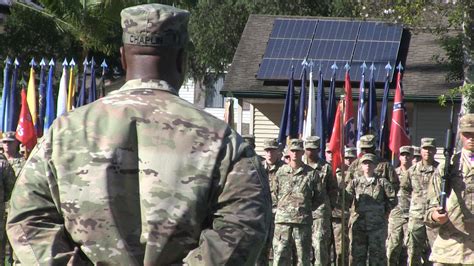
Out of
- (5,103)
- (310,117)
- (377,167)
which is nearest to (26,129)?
(5,103)

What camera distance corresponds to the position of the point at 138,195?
4383 mm

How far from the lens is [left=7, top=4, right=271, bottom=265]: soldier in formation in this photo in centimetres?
434

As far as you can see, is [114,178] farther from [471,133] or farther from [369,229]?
[369,229]

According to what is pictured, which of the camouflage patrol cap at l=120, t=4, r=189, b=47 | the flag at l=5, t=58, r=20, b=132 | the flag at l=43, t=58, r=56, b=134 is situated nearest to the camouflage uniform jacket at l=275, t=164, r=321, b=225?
the flag at l=43, t=58, r=56, b=134

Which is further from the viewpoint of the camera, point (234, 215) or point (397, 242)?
point (397, 242)

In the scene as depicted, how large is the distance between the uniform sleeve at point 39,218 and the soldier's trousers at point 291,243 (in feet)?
43.8

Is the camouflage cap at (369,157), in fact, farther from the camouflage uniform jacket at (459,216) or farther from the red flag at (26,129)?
the camouflage uniform jacket at (459,216)

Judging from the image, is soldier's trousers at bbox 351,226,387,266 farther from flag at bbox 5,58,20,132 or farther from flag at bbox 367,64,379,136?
flag at bbox 5,58,20,132

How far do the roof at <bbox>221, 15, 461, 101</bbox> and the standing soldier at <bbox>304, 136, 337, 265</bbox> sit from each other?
32.2ft

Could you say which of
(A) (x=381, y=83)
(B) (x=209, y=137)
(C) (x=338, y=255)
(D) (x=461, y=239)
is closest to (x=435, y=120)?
(A) (x=381, y=83)

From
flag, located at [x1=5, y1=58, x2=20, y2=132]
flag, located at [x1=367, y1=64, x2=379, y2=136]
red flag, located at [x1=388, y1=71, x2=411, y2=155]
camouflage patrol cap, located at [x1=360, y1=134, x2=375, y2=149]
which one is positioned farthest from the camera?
flag, located at [x1=5, y1=58, x2=20, y2=132]

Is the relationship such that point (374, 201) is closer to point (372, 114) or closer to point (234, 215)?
point (372, 114)

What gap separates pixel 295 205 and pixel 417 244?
1768 millimetres

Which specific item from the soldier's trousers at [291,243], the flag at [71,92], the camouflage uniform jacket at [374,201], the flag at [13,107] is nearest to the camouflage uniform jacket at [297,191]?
the soldier's trousers at [291,243]
